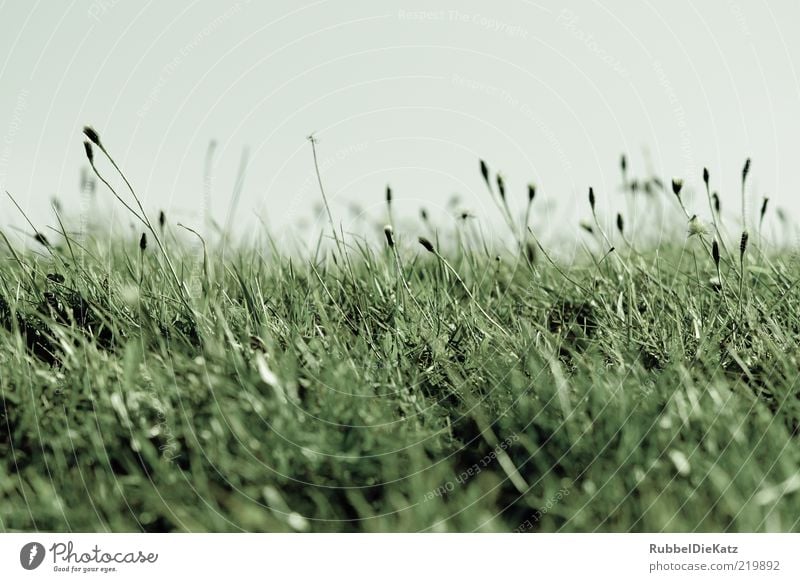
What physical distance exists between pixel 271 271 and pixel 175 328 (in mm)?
703

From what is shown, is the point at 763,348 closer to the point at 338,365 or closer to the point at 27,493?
the point at 338,365

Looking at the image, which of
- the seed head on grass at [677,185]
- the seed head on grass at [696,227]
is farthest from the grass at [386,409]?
the seed head on grass at [677,185]

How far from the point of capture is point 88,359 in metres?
2.29

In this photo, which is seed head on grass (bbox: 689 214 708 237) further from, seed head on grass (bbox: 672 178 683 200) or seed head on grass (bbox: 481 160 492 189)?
seed head on grass (bbox: 481 160 492 189)

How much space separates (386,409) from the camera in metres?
2.11
